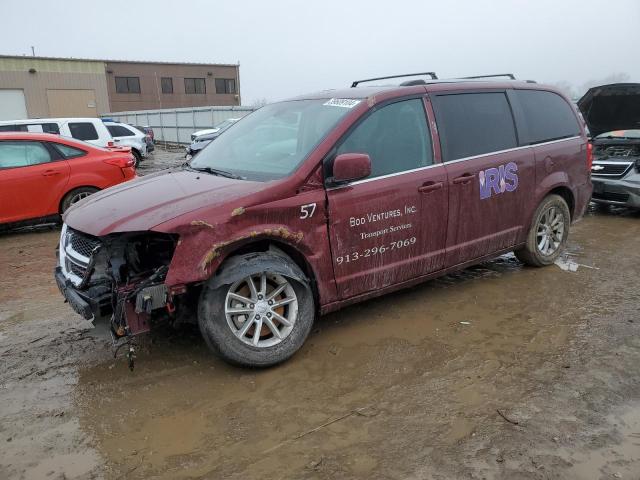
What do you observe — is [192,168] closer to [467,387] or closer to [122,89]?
[467,387]

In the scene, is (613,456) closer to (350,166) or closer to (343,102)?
(350,166)

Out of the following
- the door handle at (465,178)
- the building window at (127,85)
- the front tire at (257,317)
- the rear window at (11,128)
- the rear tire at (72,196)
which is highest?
the building window at (127,85)

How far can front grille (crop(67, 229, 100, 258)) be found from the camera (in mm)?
3454

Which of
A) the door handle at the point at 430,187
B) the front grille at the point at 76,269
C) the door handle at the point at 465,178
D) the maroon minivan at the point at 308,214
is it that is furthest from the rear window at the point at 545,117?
the front grille at the point at 76,269

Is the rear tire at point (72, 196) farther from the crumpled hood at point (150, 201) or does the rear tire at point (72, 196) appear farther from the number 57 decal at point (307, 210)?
the number 57 decal at point (307, 210)

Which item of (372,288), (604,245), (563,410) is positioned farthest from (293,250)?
(604,245)

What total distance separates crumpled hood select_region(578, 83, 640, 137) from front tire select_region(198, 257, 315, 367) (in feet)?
24.0

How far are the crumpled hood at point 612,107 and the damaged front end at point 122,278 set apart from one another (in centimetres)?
799

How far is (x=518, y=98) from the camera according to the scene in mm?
4992

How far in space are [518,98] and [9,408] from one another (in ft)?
15.8

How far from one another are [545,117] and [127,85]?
51.0 metres

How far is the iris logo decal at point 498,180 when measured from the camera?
4500 mm

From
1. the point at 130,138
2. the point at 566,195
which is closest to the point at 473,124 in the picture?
the point at 566,195

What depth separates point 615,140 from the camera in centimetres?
831
